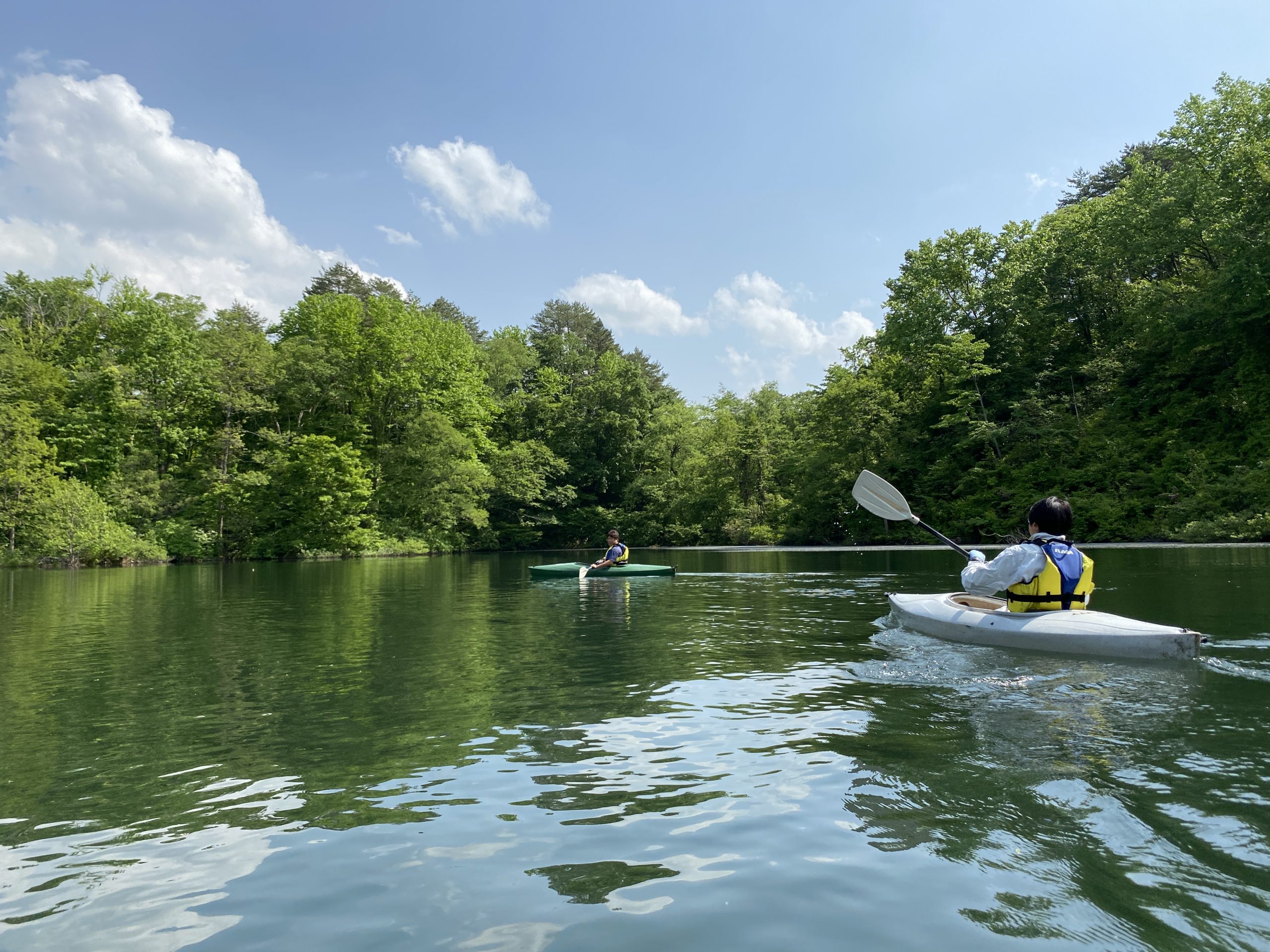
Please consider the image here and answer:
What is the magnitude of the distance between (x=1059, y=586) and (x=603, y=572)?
33.7ft

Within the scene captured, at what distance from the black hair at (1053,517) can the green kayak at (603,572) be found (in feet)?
34.1

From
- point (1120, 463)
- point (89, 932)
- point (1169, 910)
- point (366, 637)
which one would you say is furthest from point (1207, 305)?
point (89, 932)

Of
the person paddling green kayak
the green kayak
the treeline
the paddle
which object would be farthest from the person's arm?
the treeline

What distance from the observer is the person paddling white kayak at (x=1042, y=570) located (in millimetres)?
6801

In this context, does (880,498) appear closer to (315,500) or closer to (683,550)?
(683,550)

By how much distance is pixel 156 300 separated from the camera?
1337 inches

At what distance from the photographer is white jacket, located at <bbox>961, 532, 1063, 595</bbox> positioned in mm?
6957

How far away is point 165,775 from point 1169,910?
164 inches

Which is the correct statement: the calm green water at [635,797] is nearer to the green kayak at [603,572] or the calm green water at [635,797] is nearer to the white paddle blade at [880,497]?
the white paddle blade at [880,497]

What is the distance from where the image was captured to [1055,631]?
677 cm

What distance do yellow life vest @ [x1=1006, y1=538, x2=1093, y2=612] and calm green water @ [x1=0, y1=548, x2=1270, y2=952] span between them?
0.54 metres

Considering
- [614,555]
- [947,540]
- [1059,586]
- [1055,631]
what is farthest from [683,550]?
[1055,631]

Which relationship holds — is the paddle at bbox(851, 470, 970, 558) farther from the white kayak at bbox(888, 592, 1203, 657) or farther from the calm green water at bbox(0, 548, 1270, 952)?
the calm green water at bbox(0, 548, 1270, 952)

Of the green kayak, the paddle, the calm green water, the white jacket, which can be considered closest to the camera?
the calm green water
